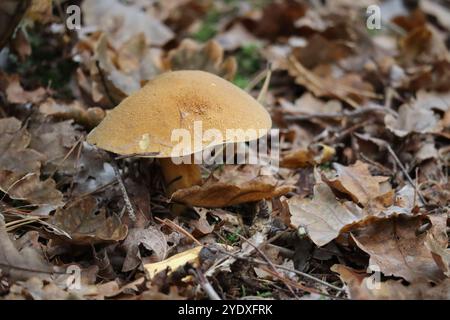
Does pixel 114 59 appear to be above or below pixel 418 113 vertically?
above

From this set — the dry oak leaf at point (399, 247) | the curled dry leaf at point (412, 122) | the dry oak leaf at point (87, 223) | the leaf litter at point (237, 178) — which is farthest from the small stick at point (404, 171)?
the dry oak leaf at point (87, 223)

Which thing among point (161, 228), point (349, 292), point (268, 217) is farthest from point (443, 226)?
point (161, 228)

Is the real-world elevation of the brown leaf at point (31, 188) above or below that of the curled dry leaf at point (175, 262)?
above

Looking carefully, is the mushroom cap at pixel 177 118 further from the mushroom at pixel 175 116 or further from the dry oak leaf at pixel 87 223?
the dry oak leaf at pixel 87 223

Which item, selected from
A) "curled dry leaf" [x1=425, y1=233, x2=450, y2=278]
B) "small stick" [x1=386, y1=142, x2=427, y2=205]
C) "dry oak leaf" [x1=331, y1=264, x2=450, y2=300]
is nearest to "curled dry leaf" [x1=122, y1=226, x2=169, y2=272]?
"dry oak leaf" [x1=331, y1=264, x2=450, y2=300]

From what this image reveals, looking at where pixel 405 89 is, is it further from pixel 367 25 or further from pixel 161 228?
pixel 161 228
